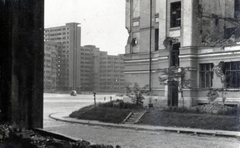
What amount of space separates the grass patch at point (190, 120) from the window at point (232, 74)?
431 cm

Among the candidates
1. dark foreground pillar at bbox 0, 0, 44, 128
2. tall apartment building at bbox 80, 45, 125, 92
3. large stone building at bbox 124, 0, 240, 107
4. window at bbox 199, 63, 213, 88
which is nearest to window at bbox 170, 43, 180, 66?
large stone building at bbox 124, 0, 240, 107

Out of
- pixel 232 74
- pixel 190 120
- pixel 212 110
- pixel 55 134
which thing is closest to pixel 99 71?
pixel 232 74

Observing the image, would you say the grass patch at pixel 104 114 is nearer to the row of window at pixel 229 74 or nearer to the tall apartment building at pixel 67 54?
the row of window at pixel 229 74

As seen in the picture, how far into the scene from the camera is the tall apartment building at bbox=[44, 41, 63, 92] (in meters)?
116

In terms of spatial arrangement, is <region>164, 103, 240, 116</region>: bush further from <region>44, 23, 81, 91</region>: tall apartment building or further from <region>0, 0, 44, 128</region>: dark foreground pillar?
<region>44, 23, 81, 91</region>: tall apartment building

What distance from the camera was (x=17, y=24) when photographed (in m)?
8.66

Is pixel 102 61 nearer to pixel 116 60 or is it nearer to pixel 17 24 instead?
pixel 116 60

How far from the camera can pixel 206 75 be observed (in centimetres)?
2958

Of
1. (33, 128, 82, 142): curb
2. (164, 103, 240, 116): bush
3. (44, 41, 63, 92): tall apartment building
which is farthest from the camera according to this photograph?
(44, 41, 63, 92): tall apartment building

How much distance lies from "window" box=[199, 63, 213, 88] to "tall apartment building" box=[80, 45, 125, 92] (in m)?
102

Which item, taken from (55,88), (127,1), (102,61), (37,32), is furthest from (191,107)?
(102,61)

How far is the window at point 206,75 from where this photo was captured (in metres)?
29.1

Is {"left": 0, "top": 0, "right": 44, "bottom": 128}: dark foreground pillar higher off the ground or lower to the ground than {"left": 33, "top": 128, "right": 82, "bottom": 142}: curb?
higher

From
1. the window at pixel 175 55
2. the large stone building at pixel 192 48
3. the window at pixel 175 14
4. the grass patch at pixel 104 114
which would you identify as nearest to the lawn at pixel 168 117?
the grass patch at pixel 104 114
